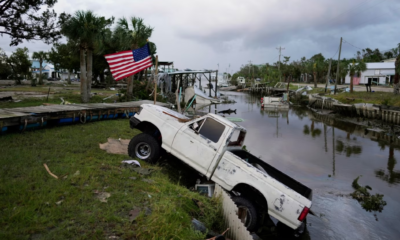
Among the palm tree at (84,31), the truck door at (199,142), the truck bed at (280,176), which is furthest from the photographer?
the palm tree at (84,31)

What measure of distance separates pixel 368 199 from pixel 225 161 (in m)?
6.14

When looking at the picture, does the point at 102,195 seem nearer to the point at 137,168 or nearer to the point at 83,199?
the point at 83,199

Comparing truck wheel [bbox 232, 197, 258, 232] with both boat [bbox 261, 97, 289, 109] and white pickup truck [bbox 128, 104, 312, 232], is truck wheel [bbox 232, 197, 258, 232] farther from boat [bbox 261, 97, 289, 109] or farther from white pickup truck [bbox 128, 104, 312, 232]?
boat [bbox 261, 97, 289, 109]

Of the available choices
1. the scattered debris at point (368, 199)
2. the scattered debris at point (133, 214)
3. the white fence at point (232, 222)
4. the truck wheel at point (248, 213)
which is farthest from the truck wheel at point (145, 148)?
the scattered debris at point (368, 199)

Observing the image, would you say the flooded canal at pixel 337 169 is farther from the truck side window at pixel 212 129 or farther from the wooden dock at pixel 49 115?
the wooden dock at pixel 49 115

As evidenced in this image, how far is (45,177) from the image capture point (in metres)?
5.95

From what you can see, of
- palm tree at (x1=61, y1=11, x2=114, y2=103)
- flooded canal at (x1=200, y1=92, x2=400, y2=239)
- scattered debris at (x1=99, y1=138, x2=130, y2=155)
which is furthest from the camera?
palm tree at (x1=61, y1=11, x2=114, y2=103)

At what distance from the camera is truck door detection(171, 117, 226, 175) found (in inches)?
269

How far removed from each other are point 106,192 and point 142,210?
1.08 meters

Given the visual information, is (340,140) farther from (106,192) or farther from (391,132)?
(106,192)

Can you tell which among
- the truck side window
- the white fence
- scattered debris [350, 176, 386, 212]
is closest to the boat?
scattered debris [350, 176, 386, 212]

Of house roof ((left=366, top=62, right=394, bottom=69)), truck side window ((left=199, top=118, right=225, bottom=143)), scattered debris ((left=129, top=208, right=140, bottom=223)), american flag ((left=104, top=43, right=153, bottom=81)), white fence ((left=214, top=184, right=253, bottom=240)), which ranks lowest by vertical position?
white fence ((left=214, top=184, right=253, bottom=240))

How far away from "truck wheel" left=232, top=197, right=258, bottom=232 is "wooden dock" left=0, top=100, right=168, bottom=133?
7543mm

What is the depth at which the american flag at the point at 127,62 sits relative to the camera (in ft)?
38.1
